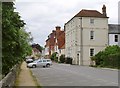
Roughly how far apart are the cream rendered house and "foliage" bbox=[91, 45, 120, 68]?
33.9 feet

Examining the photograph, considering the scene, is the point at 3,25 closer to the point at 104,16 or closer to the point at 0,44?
the point at 0,44

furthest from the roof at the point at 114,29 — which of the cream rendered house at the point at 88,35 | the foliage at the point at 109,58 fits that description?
the foliage at the point at 109,58

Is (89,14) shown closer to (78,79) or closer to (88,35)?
(88,35)

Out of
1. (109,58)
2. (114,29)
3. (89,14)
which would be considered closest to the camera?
(109,58)

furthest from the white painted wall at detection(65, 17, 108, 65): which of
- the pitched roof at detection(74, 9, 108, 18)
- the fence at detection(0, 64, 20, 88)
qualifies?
the fence at detection(0, 64, 20, 88)

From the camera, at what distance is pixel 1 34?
1612 centimetres

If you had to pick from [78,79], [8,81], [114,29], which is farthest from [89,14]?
[8,81]

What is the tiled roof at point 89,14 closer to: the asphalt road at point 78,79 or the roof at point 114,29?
the roof at point 114,29

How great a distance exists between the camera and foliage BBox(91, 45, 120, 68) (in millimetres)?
52553

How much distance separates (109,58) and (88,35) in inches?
801

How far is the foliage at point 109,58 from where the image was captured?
52.6m

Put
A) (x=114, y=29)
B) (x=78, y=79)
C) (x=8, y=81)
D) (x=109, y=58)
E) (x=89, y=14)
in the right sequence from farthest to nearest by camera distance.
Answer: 1. (x=114, y=29)
2. (x=89, y=14)
3. (x=109, y=58)
4. (x=78, y=79)
5. (x=8, y=81)

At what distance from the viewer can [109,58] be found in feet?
183

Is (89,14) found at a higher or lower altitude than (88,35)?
higher
